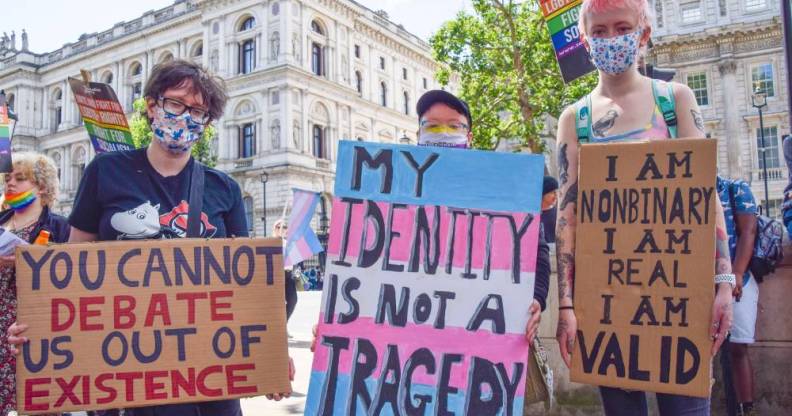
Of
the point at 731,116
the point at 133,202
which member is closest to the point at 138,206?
the point at 133,202

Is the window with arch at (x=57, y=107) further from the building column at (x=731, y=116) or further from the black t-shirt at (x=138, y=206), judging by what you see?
the black t-shirt at (x=138, y=206)

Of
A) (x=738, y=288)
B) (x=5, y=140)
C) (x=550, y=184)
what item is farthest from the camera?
(x=550, y=184)

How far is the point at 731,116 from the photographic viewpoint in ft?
108

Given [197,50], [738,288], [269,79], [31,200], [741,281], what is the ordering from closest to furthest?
[738,288], [741,281], [31,200], [269,79], [197,50]

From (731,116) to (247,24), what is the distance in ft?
101

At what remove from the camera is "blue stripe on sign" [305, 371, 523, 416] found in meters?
2.39

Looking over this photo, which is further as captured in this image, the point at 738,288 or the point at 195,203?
the point at 738,288

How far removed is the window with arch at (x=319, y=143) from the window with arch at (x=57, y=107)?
2879 cm

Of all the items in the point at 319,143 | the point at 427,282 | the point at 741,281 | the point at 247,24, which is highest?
the point at 247,24

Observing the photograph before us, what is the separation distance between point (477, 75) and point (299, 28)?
24570mm

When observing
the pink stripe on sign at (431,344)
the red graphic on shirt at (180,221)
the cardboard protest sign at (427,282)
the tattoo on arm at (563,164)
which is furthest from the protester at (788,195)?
the red graphic on shirt at (180,221)

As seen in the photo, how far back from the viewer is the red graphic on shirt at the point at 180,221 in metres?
2.70

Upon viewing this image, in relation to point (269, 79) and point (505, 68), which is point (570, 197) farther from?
point (269, 79)

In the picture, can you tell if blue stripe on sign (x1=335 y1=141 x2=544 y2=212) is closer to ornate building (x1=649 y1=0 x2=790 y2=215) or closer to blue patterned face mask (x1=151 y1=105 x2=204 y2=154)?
blue patterned face mask (x1=151 y1=105 x2=204 y2=154)
